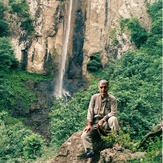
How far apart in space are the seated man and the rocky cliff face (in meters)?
23.9

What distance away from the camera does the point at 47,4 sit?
1307 inches

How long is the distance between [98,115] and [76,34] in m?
25.5

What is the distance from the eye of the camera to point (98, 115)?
7.98m

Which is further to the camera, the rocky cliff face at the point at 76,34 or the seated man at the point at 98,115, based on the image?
the rocky cliff face at the point at 76,34

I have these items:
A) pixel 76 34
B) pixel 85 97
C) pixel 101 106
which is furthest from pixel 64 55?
pixel 101 106

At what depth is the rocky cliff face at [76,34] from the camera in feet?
106

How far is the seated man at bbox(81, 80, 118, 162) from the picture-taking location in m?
7.88

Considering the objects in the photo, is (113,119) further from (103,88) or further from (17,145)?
(17,145)

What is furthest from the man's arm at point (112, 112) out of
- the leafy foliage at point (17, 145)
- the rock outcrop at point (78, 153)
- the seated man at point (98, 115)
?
the leafy foliage at point (17, 145)

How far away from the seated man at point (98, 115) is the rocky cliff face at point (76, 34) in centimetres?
2391

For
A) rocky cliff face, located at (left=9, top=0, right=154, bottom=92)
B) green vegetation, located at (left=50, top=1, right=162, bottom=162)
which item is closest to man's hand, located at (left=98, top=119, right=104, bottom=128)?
green vegetation, located at (left=50, top=1, right=162, bottom=162)

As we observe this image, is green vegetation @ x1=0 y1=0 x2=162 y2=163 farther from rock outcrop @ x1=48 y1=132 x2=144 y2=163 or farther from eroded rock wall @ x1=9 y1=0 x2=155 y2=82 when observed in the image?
rock outcrop @ x1=48 y1=132 x2=144 y2=163

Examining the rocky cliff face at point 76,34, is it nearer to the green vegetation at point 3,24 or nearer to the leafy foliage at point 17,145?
the green vegetation at point 3,24

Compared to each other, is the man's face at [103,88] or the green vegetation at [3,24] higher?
the green vegetation at [3,24]
